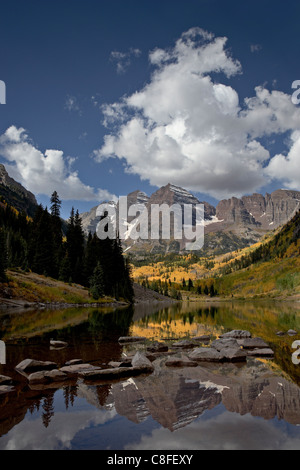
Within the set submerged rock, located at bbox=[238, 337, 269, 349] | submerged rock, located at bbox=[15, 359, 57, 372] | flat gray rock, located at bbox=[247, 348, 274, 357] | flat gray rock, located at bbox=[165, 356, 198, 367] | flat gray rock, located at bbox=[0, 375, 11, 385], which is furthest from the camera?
submerged rock, located at bbox=[238, 337, 269, 349]

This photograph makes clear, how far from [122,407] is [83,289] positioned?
96273 mm

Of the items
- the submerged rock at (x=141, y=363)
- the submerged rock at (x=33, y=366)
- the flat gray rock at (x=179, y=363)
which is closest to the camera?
the submerged rock at (x=33, y=366)

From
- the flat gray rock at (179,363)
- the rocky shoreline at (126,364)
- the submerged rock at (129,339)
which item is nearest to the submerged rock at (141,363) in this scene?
the rocky shoreline at (126,364)

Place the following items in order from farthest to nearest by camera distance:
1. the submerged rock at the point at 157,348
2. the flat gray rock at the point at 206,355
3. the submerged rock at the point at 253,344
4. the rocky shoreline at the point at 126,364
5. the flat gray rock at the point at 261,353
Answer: the submerged rock at the point at 253,344, the submerged rock at the point at 157,348, the flat gray rock at the point at 261,353, the flat gray rock at the point at 206,355, the rocky shoreline at the point at 126,364

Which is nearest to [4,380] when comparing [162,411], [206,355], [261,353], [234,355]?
[162,411]

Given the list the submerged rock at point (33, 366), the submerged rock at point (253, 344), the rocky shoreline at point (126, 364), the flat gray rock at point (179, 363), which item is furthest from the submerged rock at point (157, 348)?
the submerged rock at point (33, 366)

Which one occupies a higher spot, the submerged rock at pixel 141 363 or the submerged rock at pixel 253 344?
the submerged rock at pixel 141 363

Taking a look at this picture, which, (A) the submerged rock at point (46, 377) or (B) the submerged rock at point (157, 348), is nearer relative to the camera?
(A) the submerged rock at point (46, 377)

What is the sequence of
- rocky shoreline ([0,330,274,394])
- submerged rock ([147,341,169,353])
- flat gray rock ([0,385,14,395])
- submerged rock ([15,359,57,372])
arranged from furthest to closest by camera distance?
submerged rock ([147,341,169,353]), submerged rock ([15,359,57,372]), rocky shoreline ([0,330,274,394]), flat gray rock ([0,385,14,395])

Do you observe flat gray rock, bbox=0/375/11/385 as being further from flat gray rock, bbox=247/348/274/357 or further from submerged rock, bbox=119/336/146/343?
flat gray rock, bbox=247/348/274/357

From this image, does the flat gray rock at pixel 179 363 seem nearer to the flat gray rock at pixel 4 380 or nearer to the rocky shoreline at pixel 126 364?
the rocky shoreline at pixel 126 364

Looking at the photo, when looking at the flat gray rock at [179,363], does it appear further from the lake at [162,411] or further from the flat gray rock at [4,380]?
the flat gray rock at [4,380]

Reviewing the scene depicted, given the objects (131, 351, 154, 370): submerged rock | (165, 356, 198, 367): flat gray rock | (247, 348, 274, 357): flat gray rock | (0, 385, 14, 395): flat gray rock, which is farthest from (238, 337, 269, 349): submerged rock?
(0, 385, 14, 395): flat gray rock

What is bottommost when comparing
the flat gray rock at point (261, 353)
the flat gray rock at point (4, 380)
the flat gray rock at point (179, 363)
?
the flat gray rock at point (261, 353)
